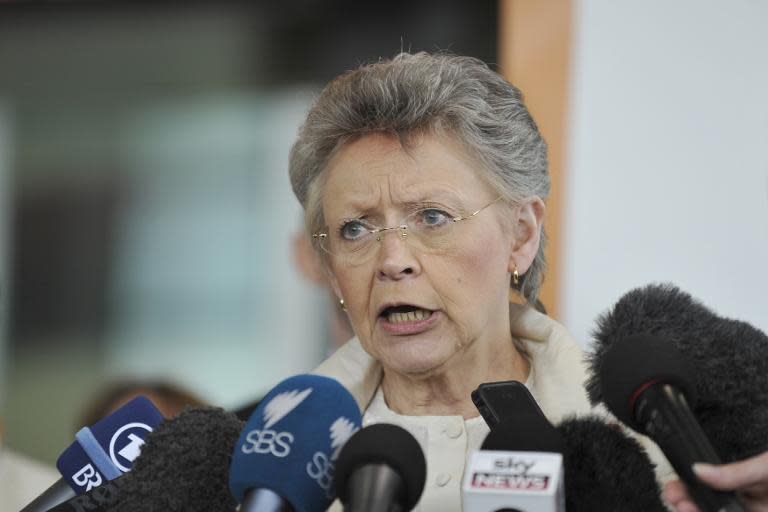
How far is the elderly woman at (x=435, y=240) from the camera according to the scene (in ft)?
7.54

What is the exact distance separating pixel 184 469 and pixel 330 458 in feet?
1.11

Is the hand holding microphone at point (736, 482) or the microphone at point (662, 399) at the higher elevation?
the microphone at point (662, 399)

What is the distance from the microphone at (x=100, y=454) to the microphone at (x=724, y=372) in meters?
0.79

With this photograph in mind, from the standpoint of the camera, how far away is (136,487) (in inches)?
69.5

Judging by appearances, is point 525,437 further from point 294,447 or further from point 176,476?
point 176,476

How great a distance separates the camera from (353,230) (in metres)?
2.40

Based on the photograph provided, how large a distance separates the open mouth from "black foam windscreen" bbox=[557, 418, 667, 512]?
668 mm

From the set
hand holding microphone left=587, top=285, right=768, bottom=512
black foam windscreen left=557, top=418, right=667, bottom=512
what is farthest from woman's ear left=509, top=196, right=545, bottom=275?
black foam windscreen left=557, top=418, right=667, bottom=512

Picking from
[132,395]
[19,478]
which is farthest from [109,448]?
[132,395]

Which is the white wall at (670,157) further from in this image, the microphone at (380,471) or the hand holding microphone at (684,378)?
the microphone at (380,471)

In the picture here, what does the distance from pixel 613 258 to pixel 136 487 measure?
205cm

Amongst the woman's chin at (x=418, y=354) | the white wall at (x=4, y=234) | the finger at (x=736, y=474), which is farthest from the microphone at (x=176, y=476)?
the white wall at (x=4, y=234)

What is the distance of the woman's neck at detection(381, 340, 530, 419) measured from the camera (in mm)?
2393

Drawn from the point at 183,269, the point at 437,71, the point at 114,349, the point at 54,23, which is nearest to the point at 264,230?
the point at 183,269
